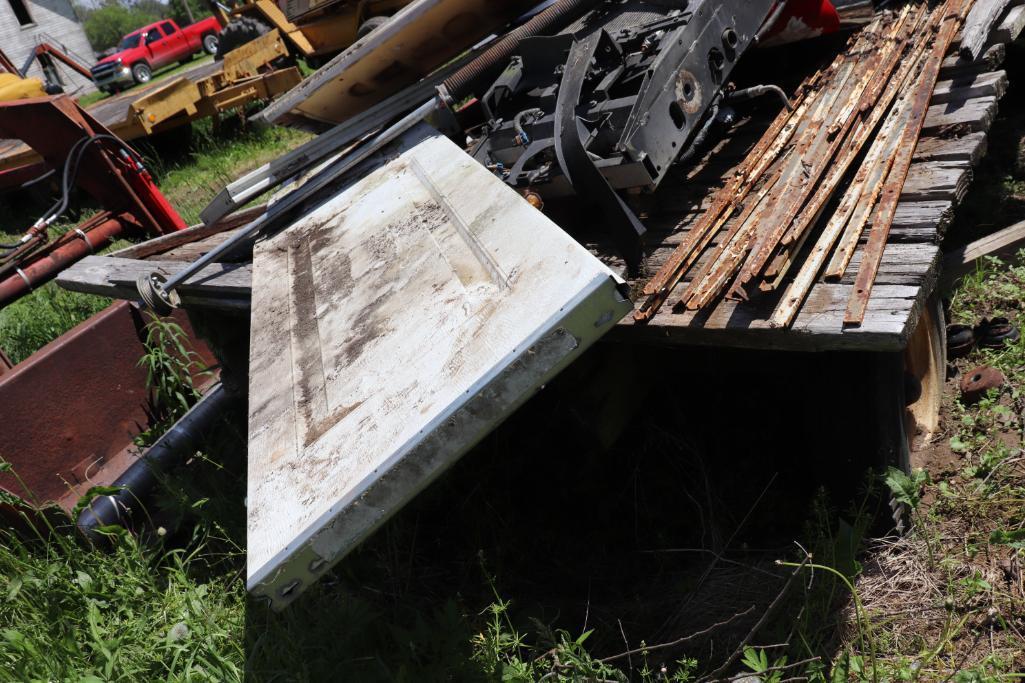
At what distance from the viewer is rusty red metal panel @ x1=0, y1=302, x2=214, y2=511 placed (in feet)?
14.8

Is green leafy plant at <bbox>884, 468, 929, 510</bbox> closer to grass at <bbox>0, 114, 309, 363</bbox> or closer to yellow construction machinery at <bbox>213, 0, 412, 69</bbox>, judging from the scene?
grass at <bbox>0, 114, 309, 363</bbox>

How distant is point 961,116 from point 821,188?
82cm

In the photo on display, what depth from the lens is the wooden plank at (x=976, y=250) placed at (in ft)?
11.6

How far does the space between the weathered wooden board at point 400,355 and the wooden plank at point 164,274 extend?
0.96 meters

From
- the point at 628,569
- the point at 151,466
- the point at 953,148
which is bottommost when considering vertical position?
the point at 628,569

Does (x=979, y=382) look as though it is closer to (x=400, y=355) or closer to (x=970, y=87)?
(x=970, y=87)

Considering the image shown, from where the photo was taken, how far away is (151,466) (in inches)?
167

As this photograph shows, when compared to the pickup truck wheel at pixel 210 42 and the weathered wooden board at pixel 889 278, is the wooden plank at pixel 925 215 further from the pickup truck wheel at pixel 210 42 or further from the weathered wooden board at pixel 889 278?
the pickup truck wheel at pixel 210 42

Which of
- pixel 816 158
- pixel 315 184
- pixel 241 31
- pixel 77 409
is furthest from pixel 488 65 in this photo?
pixel 241 31

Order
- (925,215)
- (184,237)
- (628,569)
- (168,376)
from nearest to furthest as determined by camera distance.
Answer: (925,215) < (628,569) < (168,376) < (184,237)

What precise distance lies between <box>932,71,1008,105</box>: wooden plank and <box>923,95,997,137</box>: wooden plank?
4 centimetres

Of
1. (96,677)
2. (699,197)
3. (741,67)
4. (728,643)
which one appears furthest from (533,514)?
(741,67)

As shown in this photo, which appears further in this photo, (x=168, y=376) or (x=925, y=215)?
(x=168, y=376)

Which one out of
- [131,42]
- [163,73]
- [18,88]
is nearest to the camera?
[18,88]
